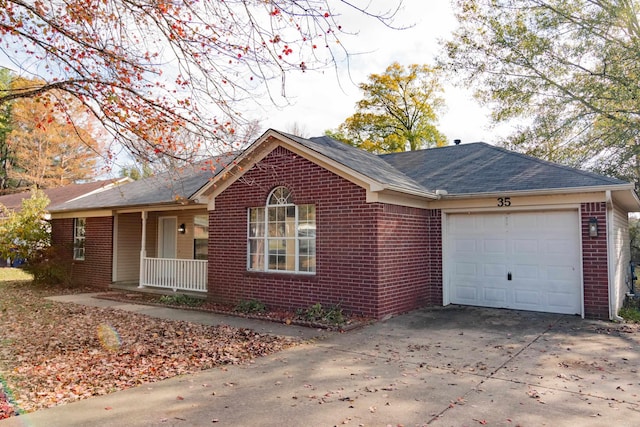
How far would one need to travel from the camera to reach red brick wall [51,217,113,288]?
52.7 ft

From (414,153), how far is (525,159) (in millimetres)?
3978

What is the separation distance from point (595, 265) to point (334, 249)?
17.9 ft

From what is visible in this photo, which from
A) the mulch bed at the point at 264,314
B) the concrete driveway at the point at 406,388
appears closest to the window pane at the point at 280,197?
the mulch bed at the point at 264,314

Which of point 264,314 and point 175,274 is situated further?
point 175,274

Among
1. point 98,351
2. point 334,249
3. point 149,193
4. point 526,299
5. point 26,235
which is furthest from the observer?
point 26,235

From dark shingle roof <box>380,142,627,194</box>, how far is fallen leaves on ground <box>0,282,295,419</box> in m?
6.10

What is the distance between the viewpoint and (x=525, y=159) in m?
11.6

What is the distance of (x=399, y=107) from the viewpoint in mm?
34906

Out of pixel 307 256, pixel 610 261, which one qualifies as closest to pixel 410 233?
pixel 307 256

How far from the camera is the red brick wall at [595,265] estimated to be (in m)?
9.20

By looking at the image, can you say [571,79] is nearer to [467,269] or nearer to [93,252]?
[467,269]

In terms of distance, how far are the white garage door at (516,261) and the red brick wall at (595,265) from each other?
0.59ft

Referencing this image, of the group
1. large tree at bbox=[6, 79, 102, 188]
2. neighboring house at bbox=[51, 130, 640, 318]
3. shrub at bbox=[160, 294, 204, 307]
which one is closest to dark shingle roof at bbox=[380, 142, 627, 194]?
neighboring house at bbox=[51, 130, 640, 318]

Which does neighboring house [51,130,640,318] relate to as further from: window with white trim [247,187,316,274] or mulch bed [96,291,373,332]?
mulch bed [96,291,373,332]
